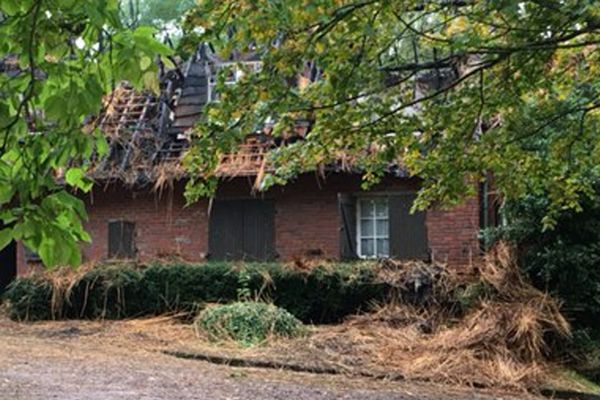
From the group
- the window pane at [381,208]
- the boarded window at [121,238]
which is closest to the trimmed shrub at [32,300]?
the boarded window at [121,238]

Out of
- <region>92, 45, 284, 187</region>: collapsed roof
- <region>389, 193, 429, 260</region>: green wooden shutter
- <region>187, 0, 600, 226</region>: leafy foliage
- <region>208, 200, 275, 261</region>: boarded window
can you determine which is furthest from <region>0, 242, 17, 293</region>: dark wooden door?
<region>187, 0, 600, 226</region>: leafy foliage

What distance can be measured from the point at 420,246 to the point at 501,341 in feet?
13.2

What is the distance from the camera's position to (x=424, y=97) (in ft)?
25.5

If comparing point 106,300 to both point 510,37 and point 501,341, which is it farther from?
point 510,37

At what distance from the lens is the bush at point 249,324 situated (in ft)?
37.3

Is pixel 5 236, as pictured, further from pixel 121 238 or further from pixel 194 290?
pixel 121 238

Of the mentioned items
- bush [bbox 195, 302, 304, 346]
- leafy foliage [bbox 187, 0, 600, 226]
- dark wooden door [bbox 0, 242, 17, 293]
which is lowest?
bush [bbox 195, 302, 304, 346]

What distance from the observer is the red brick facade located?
13961 mm

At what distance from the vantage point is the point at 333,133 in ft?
24.7

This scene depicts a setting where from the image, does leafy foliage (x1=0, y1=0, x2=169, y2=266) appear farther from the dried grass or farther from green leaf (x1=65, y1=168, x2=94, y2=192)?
the dried grass

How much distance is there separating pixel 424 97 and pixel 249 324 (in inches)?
207

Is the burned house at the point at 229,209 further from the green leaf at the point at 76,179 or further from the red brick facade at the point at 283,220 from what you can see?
the green leaf at the point at 76,179

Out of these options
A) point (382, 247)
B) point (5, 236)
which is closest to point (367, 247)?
point (382, 247)

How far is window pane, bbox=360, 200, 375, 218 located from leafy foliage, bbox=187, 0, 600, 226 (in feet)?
18.9
